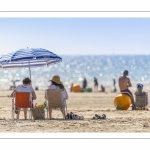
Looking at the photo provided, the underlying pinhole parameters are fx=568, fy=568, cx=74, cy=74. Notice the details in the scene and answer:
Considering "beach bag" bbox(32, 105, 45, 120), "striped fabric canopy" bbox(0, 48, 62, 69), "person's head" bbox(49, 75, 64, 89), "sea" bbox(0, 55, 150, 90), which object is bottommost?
"beach bag" bbox(32, 105, 45, 120)

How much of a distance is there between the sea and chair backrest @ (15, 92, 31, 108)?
29092 mm

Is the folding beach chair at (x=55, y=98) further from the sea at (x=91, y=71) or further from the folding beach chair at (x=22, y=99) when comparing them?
the sea at (x=91, y=71)

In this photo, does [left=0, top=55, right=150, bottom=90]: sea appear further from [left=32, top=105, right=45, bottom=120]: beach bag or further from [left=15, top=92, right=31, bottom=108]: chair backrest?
[left=15, top=92, right=31, bottom=108]: chair backrest

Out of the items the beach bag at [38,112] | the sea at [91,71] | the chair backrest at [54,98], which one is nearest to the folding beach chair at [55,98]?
the chair backrest at [54,98]

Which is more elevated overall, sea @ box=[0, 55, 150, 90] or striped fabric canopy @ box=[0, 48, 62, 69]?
sea @ box=[0, 55, 150, 90]

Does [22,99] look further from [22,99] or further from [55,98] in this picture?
[55,98]

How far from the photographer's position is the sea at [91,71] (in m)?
53.1

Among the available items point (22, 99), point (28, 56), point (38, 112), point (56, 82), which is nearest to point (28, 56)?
point (28, 56)

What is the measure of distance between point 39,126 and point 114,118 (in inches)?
83.4

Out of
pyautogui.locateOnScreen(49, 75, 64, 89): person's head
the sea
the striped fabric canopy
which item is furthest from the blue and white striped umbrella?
the sea

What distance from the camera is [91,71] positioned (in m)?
65.2

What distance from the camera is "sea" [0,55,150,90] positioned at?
5312cm

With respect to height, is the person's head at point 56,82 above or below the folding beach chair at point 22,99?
above

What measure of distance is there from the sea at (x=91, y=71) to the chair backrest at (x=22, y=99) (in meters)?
29.1
